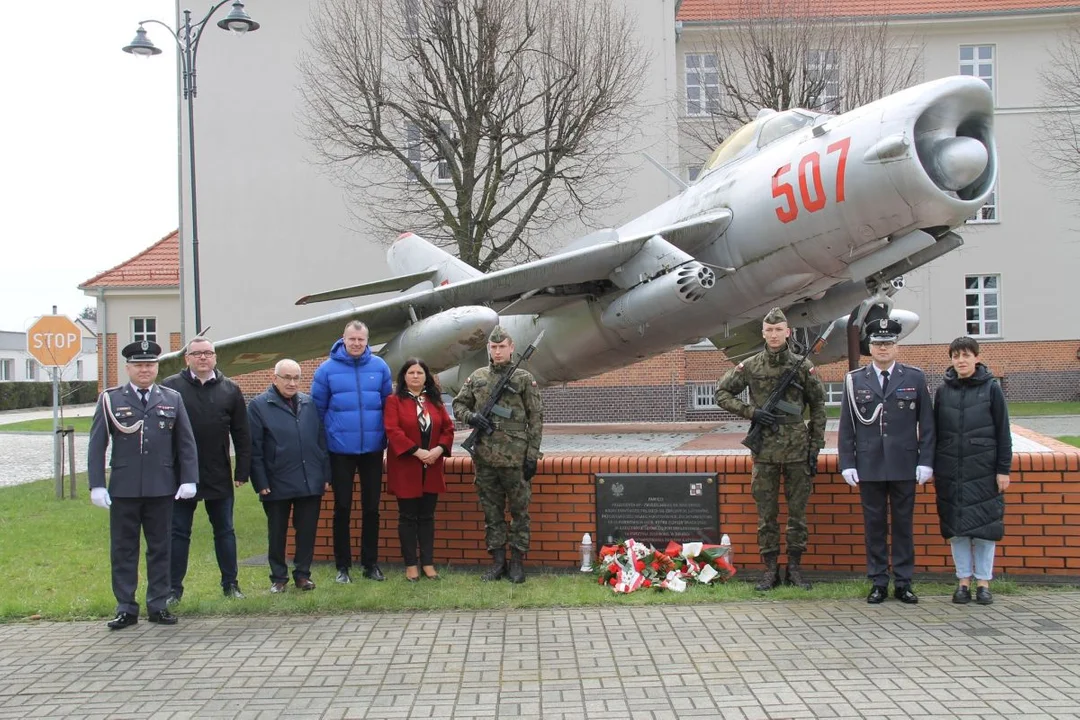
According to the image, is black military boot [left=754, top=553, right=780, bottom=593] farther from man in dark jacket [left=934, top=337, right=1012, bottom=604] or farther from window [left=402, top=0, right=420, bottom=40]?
window [left=402, top=0, right=420, bottom=40]

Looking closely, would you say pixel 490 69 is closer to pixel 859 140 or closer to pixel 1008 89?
pixel 859 140

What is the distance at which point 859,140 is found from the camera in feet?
23.3

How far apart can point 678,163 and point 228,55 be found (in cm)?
1133

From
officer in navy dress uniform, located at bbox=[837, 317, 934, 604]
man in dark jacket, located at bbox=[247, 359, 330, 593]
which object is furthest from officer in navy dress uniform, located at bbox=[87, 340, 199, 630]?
officer in navy dress uniform, located at bbox=[837, 317, 934, 604]

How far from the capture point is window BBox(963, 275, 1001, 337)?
24484 millimetres

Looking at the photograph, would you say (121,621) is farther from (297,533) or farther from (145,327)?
(145,327)

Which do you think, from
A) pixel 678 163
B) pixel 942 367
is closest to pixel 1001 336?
pixel 942 367

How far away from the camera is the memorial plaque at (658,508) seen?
21.0 ft

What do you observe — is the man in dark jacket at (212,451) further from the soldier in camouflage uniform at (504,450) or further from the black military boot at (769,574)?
the black military boot at (769,574)

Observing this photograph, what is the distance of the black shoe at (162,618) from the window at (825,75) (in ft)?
51.5

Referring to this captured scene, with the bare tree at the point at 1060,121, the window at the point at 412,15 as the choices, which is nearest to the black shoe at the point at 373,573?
the window at the point at 412,15

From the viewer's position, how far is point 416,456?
6270 mm

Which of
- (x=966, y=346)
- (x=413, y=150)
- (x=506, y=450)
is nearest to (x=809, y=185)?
(x=966, y=346)

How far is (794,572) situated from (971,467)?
1334mm
